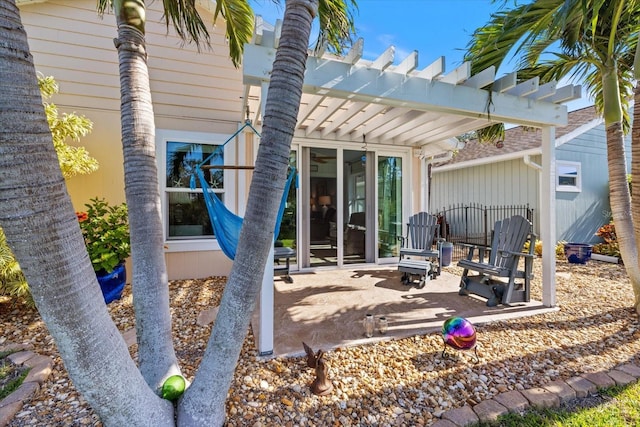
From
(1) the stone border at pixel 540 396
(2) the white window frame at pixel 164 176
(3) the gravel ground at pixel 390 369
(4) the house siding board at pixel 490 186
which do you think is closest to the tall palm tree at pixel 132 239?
(3) the gravel ground at pixel 390 369

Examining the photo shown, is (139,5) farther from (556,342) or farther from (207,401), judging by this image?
(556,342)

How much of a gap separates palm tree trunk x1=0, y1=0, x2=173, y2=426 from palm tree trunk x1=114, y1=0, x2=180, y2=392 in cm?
41

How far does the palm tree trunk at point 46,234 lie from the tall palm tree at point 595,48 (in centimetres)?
382

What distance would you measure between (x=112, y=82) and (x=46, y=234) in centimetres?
469

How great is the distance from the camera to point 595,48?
3453 mm

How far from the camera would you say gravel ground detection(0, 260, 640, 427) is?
1820 mm

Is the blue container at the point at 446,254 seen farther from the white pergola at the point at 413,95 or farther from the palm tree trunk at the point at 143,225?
the palm tree trunk at the point at 143,225

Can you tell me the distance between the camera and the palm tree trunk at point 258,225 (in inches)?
58.6

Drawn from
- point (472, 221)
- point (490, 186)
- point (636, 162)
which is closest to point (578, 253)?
point (472, 221)

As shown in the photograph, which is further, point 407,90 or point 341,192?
point 341,192

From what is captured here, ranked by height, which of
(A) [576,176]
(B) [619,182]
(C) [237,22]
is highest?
(C) [237,22]

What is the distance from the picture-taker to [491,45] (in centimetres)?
320

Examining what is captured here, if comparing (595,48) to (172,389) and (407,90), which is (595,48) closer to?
(407,90)

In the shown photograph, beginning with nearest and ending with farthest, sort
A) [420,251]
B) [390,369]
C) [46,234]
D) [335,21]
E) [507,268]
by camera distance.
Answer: [46,234]
[390,369]
[335,21]
[507,268]
[420,251]
